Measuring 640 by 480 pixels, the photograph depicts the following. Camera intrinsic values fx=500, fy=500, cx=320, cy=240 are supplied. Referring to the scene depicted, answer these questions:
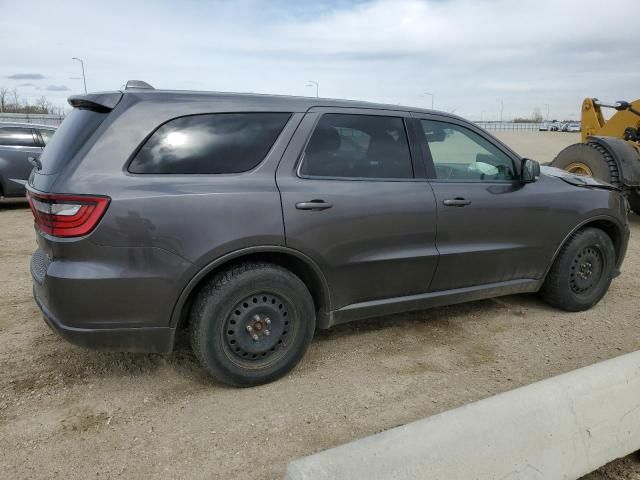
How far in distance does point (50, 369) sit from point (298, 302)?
1.69m

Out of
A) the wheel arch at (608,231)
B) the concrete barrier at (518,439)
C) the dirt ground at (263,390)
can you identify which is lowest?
the dirt ground at (263,390)

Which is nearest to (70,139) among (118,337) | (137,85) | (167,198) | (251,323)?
(137,85)

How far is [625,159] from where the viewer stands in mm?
7473

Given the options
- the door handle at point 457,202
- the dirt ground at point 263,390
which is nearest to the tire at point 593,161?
the dirt ground at point 263,390

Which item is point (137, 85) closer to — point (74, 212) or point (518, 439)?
point (74, 212)

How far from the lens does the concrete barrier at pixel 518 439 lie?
1.81m

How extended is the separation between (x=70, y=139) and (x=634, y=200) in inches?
342

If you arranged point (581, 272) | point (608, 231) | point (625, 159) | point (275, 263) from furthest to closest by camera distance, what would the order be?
point (625, 159), point (608, 231), point (581, 272), point (275, 263)

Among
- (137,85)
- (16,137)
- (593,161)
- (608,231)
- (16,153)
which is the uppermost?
(137,85)

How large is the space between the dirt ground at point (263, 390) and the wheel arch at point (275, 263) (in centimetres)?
46

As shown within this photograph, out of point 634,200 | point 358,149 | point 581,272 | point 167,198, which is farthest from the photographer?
point 634,200

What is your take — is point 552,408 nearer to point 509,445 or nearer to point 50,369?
point 509,445

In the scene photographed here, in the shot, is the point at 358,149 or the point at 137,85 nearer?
the point at 137,85

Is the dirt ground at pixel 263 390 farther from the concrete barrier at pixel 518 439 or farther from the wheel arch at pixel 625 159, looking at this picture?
the wheel arch at pixel 625 159
